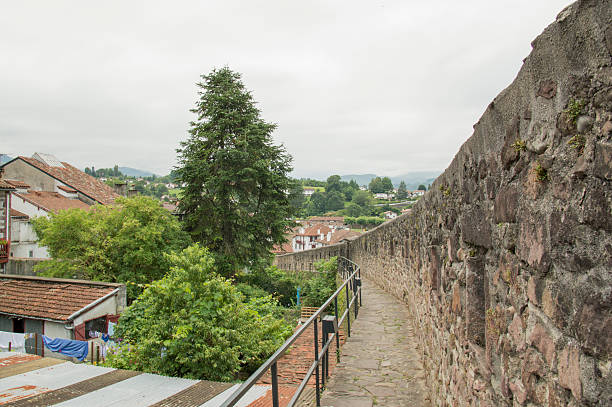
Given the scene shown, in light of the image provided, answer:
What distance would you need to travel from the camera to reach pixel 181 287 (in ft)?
30.3

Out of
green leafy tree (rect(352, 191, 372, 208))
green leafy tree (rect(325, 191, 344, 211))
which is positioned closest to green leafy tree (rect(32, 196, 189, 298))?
green leafy tree (rect(352, 191, 372, 208))

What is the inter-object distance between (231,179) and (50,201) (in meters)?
17.7

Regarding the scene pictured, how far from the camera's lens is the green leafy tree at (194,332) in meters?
8.72

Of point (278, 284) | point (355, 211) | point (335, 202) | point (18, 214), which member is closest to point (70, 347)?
point (278, 284)

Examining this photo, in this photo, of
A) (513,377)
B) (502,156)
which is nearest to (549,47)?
(502,156)

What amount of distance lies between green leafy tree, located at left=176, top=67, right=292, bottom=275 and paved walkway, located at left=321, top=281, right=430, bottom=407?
13759 mm

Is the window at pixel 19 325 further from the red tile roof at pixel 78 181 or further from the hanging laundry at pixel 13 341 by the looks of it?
the red tile roof at pixel 78 181

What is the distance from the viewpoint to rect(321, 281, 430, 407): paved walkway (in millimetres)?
4383

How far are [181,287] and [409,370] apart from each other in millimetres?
5931

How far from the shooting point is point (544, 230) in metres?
1.52

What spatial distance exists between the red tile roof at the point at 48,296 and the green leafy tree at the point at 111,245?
2264 millimetres

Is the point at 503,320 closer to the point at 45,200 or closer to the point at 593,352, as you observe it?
the point at 593,352

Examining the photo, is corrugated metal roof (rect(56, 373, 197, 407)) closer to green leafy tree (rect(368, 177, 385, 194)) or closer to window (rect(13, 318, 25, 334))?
window (rect(13, 318, 25, 334))

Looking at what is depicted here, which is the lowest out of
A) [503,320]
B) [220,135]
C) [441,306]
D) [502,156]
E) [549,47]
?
[441,306]
